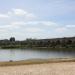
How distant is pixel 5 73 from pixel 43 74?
10.4 feet

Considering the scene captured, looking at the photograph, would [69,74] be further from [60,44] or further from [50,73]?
[60,44]

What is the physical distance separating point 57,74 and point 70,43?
529 feet

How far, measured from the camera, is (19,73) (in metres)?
21.3

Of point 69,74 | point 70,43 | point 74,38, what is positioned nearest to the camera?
point 69,74

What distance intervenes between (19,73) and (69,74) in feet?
13.1

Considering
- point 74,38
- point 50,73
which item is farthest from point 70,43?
point 50,73

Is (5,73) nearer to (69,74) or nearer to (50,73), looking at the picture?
(50,73)

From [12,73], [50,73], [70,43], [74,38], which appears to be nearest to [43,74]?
[50,73]

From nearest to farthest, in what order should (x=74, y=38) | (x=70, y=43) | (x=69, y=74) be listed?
1. (x=69, y=74)
2. (x=70, y=43)
3. (x=74, y=38)

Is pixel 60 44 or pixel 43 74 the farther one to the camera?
pixel 60 44

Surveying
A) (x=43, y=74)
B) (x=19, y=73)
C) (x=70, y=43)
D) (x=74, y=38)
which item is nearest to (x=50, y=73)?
(x=43, y=74)

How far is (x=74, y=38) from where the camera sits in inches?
7849

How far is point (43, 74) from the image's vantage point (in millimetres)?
20812

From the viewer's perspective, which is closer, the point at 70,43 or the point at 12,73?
the point at 12,73
